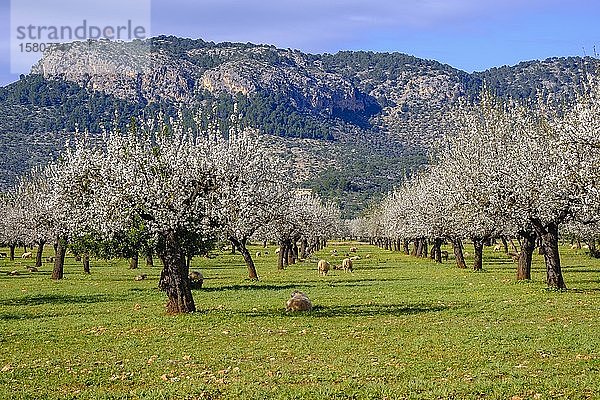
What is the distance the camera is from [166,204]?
24656 millimetres

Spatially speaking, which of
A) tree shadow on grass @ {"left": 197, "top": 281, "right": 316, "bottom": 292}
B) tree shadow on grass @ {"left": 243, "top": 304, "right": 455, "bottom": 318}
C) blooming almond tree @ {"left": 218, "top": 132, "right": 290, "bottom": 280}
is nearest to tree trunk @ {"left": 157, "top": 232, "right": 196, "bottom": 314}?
blooming almond tree @ {"left": 218, "top": 132, "right": 290, "bottom": 280}

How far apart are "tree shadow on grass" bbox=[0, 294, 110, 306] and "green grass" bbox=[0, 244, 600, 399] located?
0.64 feet

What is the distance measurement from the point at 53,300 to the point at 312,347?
757 inches

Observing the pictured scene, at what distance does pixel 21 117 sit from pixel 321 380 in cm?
19453

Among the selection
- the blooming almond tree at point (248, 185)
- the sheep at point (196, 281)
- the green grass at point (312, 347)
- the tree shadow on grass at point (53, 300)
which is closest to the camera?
the green grass at point (312, 347)

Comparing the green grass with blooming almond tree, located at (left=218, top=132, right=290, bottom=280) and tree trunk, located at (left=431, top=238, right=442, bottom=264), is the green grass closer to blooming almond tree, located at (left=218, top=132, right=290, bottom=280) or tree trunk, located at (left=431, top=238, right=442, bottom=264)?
blooming almond tree, located at (left=218, top=132, right=290, bottom=280)

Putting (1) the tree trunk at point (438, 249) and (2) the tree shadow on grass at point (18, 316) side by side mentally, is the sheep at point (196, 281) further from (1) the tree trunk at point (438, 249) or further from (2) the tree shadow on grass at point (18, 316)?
(1) the tree trunk at point (438, 249)

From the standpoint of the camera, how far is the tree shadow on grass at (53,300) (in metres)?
32.9

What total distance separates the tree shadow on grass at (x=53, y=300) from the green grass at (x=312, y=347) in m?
0.20

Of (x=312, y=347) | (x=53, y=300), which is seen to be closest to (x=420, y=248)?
(x=53, y=300)

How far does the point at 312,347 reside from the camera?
61.5 ft

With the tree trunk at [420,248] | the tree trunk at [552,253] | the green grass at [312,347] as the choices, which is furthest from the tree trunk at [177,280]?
the tree trunk at [420,248]

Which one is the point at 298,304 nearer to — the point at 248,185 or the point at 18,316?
the point at 248,185

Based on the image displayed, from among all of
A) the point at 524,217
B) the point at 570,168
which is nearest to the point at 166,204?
the point at 570,168
